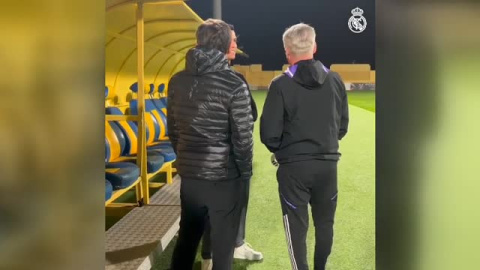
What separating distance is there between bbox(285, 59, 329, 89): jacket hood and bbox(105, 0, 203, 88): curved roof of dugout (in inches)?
85.2

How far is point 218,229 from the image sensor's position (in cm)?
283

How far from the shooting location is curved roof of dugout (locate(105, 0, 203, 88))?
500 cm

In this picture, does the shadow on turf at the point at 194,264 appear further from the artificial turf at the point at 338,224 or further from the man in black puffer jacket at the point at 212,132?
the man in black puffer jacket at the point at 212,132

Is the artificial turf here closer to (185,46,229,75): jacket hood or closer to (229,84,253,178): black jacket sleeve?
(229,84,253,178): black jacket sleeve

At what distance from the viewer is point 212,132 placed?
2721 millimetres

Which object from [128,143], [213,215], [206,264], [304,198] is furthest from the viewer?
[128,143]

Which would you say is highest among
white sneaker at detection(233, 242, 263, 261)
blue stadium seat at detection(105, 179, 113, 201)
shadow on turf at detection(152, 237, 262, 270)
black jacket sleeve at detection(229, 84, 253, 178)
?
black jacket sleeve at detection(229, 84, 253, 178)

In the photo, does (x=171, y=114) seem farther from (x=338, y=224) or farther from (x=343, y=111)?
(x=338, y=224)

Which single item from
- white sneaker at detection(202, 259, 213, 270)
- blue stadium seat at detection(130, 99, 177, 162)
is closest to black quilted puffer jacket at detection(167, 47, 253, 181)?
white sneaker at detection(202, 259, 213, 270)

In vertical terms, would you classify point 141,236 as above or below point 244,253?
above

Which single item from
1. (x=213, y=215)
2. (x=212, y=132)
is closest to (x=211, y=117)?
(x=212, y=132)

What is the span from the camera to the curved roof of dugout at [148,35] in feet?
16.4

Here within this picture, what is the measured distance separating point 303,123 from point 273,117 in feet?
0.55

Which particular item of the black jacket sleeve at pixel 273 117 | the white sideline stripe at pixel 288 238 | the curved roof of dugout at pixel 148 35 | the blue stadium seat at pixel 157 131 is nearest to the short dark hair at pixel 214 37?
the black jacket sleeve at pixel 273 117
